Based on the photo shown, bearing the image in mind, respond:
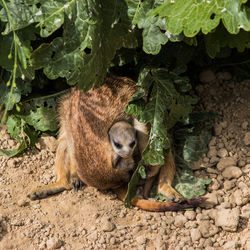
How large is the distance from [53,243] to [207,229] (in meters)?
1.27

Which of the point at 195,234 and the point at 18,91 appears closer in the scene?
the point at 195,234

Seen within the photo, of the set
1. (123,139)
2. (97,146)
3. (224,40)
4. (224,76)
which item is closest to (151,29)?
(224,40)

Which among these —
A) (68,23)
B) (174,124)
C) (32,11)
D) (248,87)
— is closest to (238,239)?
(174,124)

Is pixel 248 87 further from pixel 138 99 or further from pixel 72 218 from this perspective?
pixel 72 218

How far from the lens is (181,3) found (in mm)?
A: 3959

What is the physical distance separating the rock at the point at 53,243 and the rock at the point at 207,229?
1171 millimetres

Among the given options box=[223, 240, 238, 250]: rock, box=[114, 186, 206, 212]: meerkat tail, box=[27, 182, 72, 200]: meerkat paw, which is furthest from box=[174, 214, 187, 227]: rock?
box=[27, 182, 72, 200]: meerkat paw

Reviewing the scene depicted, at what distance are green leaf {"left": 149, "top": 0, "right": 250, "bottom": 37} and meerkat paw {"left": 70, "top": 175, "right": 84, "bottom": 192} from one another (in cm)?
175

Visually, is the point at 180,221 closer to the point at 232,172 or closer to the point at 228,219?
the point at 228,219

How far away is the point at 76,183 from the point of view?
4832 mm

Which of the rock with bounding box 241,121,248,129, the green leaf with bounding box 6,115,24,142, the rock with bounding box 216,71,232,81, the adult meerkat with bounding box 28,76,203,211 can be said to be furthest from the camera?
the rock with bounding box 216,71,232,81

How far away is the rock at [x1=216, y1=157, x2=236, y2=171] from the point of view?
4688 mm

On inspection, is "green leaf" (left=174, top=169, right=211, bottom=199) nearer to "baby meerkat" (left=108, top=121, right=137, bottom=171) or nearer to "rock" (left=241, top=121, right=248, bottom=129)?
"baby meerkat" (left=108, top=121, right=137, bottom=171)

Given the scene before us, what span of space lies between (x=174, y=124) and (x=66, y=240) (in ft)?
4.97
